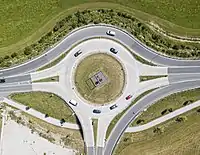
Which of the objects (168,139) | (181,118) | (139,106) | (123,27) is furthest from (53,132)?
(181,118)

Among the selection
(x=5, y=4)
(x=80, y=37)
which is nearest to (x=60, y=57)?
(x=80, y=37)

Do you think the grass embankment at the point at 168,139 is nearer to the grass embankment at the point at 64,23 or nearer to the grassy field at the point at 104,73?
the grassy field at the point at 104,73

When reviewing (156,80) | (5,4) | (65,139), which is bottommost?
(65,139)

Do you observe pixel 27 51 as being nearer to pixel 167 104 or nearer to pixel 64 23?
pixel 64 23

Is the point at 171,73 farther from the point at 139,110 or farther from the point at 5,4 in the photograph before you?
the point at 5,4

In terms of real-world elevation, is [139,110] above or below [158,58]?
below

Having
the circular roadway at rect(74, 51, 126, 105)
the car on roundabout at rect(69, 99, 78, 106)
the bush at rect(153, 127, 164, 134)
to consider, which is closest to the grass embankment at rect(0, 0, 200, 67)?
the circular roadway at rect(74, 51, 126, 105)
